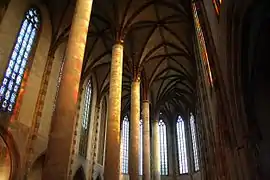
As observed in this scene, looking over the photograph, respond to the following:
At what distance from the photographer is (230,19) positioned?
6.21m

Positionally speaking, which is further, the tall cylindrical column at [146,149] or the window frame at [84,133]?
the window frame at [84,133]

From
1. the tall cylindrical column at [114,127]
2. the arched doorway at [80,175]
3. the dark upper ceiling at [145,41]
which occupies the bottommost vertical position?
the arched doorway at [80,175]

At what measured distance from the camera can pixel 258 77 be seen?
7293 mm

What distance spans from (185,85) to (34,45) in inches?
532

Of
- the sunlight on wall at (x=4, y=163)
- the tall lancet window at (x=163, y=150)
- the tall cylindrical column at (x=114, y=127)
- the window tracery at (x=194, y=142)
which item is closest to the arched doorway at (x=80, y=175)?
the sunlight on wall at (x=4, y=163)

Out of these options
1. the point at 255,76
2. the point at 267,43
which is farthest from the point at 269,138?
the point at 267,43

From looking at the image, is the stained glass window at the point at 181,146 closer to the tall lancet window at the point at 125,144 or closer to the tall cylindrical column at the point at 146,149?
the tall lancet window at the point at 125,144

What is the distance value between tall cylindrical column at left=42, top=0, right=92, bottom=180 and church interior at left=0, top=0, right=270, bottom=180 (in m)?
0.03

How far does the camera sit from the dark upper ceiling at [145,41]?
1488 cm

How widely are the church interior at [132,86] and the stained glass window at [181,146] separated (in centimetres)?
11

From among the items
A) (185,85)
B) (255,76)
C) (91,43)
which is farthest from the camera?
(185,85)

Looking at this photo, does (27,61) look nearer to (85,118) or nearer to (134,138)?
(85,118)

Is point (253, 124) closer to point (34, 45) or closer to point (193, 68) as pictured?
point (34, 45)

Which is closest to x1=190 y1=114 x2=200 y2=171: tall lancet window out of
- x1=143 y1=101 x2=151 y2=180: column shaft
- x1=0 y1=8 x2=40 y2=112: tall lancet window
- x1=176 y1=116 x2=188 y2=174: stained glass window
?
x1=176 y1=116 x2=188 y2=174: stained glass window
